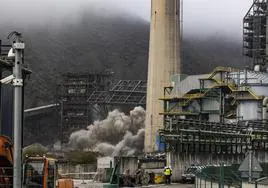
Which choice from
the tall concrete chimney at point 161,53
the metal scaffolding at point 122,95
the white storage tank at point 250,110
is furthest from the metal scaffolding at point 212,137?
the metal scaffolding at point 122,95

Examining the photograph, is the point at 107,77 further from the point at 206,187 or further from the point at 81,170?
the point at 206,187

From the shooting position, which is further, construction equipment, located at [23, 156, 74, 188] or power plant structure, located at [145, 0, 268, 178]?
power plant structure, located at [145, 0, 268, 178]

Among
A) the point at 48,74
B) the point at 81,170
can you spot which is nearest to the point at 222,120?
the point at 81,170

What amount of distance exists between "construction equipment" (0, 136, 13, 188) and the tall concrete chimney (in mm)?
81602

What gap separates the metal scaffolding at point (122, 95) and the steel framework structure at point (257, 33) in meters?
37.6

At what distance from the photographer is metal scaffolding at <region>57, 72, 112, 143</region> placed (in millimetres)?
129250

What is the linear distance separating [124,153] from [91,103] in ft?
57.4

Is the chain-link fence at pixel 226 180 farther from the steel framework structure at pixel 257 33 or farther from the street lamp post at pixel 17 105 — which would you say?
the steel framework structure at pixel 257 33

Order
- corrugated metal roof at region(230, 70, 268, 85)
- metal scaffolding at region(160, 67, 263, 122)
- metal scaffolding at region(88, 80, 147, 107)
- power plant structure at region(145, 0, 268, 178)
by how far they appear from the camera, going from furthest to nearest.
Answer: metal scaffolding at region(88, 80, 147, 107) → metal scaffolding at region(160, 67, 263, 122) → corrugated metal roof at region(230, 70, 268, 85) → power plant structure at region(145, 0, 268, 178)

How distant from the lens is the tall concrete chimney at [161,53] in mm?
100375

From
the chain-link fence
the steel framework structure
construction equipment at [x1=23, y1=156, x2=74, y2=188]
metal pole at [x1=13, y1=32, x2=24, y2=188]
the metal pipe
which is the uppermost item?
the steel framework structure

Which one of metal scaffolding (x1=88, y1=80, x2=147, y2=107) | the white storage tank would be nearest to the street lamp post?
the white storage tank

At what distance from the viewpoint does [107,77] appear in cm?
13700

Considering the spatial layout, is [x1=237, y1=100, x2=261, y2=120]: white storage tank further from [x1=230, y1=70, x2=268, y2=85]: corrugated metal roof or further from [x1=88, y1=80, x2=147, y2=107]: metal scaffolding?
[x1=88, y1=80, x2=147, y2=107]: metal scaffolding
